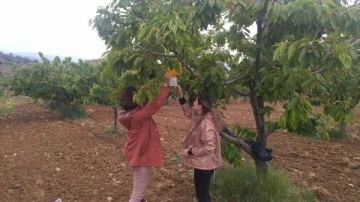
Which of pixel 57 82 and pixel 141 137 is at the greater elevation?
pixel 57 82

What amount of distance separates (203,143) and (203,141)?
0.04 metres

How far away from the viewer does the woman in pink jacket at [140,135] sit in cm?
350

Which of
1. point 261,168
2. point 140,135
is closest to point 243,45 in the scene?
point 140,135

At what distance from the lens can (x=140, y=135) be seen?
363 centimetres

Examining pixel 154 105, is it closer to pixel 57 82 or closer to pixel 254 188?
pixel 254 188

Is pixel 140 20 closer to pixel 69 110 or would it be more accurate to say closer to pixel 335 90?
pixel 335 90

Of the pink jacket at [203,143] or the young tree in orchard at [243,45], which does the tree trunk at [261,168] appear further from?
the pink jacket at [203,143]

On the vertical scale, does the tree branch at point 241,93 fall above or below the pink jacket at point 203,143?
above

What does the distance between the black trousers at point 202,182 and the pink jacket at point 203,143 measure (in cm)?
9

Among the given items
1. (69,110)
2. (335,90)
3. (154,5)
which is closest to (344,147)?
(335,90)

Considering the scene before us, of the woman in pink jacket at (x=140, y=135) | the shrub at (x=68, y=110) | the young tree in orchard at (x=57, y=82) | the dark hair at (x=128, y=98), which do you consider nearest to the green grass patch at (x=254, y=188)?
the woman in pink jacket at (x=140, y=135)

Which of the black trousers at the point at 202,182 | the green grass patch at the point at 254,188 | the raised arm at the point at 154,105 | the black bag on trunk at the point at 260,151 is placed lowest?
the green grass patch at the point at 254,188

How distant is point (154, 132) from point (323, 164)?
12.2 feet

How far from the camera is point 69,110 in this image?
9.27 m
